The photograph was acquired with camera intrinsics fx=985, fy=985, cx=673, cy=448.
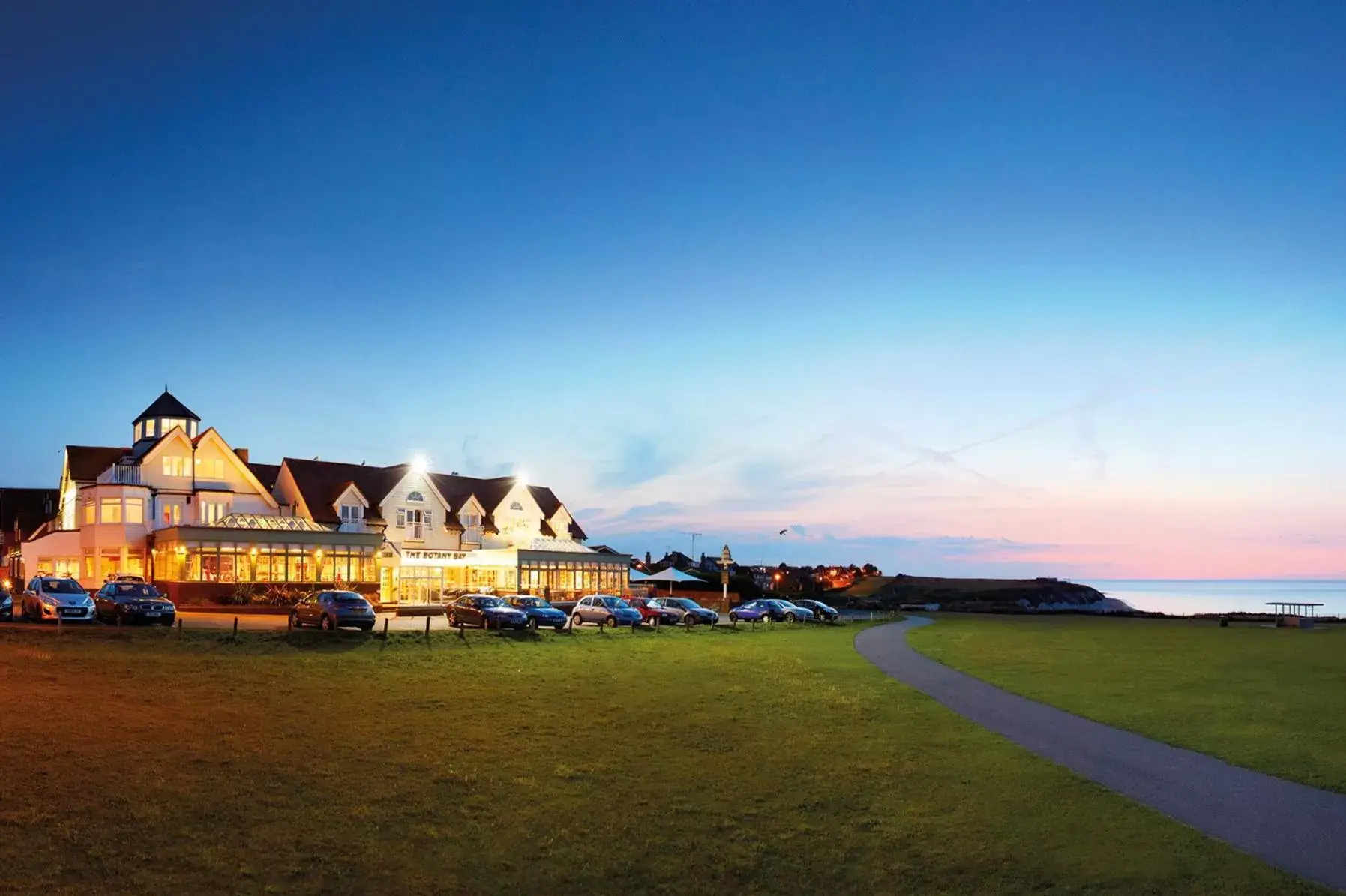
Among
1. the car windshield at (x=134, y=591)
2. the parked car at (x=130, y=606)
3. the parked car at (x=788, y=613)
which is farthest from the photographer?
the parked car at (x=788, y=613)

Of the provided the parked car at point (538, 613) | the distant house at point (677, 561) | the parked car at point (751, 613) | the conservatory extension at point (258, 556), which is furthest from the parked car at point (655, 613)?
the distant house at point (677, 561)

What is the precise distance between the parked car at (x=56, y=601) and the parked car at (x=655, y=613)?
23667 millimetres

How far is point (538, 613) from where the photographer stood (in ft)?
140

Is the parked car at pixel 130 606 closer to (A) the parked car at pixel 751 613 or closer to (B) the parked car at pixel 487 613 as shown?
(B) the parked car at pixel 487 613

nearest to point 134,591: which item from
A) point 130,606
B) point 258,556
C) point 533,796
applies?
point 130,606

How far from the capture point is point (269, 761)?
16.0 m

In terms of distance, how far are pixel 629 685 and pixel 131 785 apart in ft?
45.4

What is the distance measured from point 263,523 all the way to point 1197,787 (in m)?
51.2

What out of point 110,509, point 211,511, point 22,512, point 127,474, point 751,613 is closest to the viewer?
point 110,509

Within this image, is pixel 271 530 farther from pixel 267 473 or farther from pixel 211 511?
pixel 267 473

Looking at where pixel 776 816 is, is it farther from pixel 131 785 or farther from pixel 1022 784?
pixel 131 785

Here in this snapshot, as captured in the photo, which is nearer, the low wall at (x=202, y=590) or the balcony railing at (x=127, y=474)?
the low wall at (x=202, y=590)

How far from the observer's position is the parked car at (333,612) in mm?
36719

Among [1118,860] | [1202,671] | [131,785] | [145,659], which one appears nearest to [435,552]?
[145,659]
